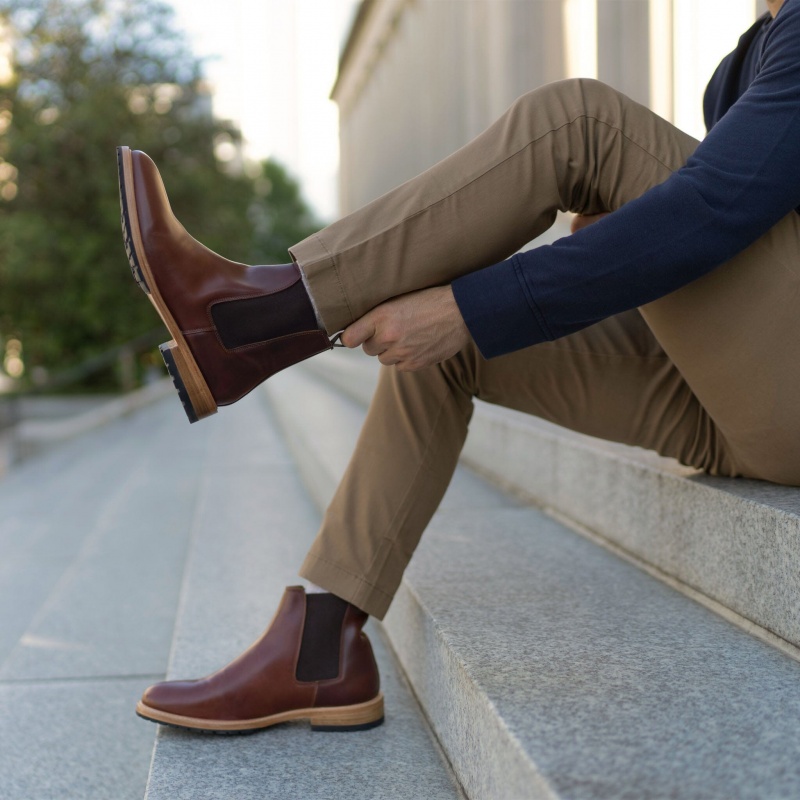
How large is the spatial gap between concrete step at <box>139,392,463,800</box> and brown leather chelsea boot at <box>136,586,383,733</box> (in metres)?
0.04

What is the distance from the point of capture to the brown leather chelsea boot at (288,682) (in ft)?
4.77

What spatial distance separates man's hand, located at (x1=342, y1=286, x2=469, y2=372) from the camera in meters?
1.26

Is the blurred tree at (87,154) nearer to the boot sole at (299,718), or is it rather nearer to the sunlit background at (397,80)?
the sunlit background at (397,80)

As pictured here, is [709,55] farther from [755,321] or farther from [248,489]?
[755,321]

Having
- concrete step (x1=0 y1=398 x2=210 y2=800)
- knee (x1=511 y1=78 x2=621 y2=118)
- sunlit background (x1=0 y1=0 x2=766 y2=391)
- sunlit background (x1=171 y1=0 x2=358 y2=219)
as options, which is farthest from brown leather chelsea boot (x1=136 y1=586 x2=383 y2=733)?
sunlit background (x1=171 y1=0 x2=358 y2=219)

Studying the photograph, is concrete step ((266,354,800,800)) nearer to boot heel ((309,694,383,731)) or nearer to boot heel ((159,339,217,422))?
boot heel ((309,694,383,731))

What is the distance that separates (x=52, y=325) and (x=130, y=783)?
731 inches

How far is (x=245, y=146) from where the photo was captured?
19.9 m

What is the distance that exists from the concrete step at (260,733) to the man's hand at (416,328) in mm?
637

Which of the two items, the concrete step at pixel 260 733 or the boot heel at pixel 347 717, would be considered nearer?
the concrete step at pixel 260 733

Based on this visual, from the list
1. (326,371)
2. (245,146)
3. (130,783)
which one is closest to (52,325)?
(245,146)

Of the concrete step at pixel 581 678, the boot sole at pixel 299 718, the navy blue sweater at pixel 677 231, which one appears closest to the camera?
the concrete step at pixel 581 678

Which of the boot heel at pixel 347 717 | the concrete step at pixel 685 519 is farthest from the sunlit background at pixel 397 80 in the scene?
the boot heel at pixel 347 717

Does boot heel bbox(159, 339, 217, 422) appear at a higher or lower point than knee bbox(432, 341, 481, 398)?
higher
